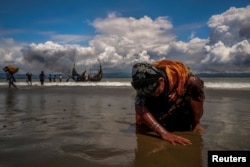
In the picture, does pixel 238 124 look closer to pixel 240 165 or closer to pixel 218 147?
pixel 218 147

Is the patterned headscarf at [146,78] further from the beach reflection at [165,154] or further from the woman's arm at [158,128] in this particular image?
the beach reflection at [165,154]

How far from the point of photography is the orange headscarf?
12.7ft

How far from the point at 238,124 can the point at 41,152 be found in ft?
12.0

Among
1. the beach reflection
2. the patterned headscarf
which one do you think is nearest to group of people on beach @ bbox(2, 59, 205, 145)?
the patterned headscarf

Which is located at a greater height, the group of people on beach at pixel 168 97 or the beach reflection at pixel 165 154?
the group of people on beach at pixel 168 97

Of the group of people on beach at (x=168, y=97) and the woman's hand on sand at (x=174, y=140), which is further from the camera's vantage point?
the woman's hand on sand at (x=174, y=140)

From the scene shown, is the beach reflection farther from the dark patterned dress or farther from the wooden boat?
the wooden boat

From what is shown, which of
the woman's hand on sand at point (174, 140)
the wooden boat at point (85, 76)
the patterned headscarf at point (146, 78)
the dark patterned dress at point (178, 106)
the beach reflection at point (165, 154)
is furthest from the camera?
the wooden boat at point (85, 76)

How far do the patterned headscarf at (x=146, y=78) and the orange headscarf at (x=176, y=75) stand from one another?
0.84 feet

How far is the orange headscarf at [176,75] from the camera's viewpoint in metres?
3.87

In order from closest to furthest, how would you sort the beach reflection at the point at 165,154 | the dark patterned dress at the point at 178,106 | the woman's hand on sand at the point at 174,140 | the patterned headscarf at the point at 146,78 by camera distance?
the beach reflection at the point at 165,154 → the patterned headscarf at the point at 146,78 → the woman's hand on sand at the point at 174,140 → the dark patterned dress at the point at 178,106

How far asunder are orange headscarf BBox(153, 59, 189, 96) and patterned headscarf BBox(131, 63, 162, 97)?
0.26 metres

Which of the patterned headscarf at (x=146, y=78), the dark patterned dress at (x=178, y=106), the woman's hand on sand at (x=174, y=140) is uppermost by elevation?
the patterned headscarf at (x=146, y=78)

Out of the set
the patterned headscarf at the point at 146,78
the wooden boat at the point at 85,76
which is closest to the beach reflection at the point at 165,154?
the patterned headscarf at the point at 146,78
